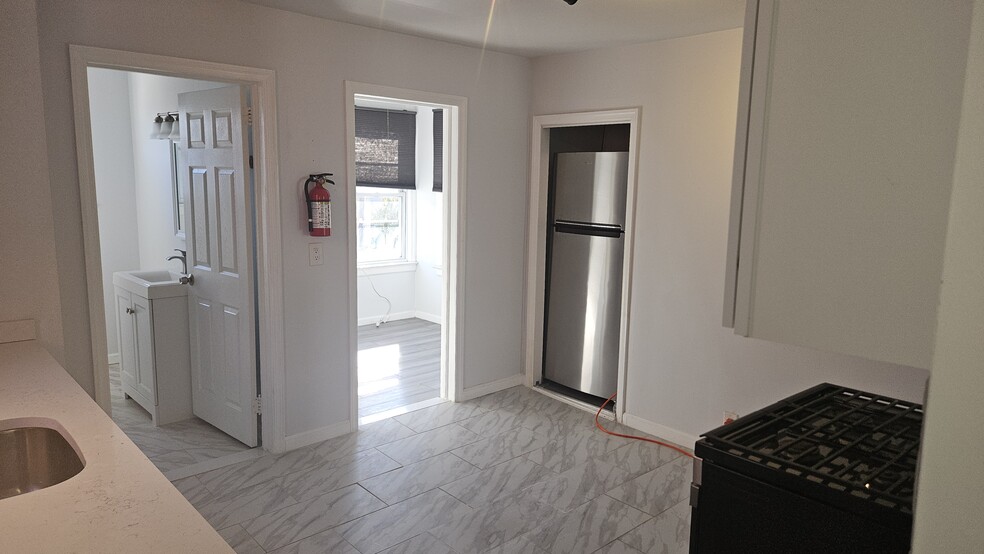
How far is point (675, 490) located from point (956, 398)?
300 centimetres

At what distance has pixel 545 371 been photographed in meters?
4.98

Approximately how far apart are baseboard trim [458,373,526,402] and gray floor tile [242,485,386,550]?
1473mm

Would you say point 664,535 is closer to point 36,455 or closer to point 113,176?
point 36,455

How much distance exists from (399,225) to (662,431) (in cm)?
407

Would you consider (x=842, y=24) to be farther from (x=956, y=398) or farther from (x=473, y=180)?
(x=473, y=180)

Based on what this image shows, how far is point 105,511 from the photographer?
4.02 ft

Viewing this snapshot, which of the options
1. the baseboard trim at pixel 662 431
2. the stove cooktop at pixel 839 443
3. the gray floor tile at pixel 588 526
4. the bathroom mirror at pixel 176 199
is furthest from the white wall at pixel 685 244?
the bathroom mirror at pixel 176 199

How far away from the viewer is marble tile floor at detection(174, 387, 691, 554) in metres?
2.86

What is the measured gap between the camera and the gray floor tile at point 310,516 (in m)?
2.85

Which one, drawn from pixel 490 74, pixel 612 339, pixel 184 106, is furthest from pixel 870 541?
pixel 184 106

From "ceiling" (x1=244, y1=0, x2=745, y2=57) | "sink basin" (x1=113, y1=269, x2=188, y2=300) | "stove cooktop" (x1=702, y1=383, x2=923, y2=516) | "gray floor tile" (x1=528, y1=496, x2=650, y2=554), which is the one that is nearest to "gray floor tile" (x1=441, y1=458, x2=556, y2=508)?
"gray floor tile" (x1=528, y1=496, x2=650, y2=554)

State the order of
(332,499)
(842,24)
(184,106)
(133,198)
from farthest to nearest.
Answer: (133,198), (184,106), (332,499), (842,24)

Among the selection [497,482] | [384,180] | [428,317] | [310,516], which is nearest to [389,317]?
[428,317]

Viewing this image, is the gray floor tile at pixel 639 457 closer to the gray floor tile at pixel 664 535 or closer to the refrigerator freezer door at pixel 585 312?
the gray floor tile at pixel 664 535
